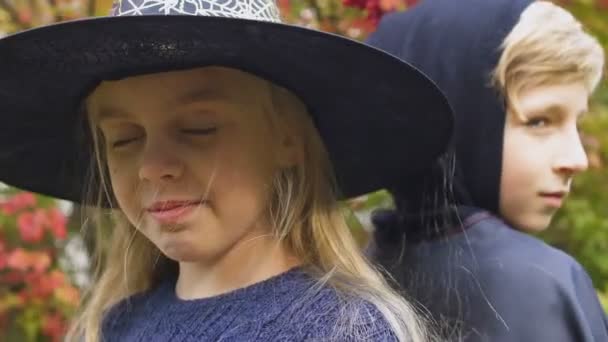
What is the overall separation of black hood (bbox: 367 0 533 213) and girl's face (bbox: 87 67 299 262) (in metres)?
0.31

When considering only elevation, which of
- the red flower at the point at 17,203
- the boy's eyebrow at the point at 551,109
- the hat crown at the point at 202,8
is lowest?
the red flower at the point at 17,203

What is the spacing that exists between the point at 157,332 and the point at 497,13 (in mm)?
765

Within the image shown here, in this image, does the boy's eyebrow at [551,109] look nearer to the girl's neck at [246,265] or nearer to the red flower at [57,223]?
the girl's neck at [246,265]

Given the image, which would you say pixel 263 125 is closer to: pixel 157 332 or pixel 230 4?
pixel 230 4

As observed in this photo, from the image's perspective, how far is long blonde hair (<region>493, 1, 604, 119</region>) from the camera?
5.07 feet

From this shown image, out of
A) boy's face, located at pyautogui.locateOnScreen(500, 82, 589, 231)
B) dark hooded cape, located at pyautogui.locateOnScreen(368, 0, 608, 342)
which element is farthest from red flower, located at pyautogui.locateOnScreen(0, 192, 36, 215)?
boy's face, located at pyautogui.locateOnScreen(500, 82, 589, 231)

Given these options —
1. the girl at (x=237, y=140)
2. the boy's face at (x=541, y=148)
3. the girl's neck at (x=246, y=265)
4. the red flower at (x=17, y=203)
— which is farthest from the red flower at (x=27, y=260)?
the boy's face at (x=541, y=148)

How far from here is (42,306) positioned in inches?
120

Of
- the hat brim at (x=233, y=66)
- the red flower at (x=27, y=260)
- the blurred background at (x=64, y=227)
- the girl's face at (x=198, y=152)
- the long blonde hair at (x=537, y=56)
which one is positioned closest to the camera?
the hat brim at (x=233, y=66)

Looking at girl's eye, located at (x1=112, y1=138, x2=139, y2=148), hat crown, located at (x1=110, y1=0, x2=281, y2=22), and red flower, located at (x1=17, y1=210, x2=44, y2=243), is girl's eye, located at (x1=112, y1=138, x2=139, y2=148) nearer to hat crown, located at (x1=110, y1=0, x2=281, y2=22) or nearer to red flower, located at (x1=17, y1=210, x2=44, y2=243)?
hat crown, located at (x1=110, y1=0, x2=281, y2=22)

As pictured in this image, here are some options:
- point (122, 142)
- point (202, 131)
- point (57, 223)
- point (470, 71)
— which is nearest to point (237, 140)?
point (202, 131)

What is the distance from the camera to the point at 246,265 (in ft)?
4.98

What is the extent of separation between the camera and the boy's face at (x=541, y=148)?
1562 mm

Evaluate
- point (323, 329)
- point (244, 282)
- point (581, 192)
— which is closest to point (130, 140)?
point (244, 282)
